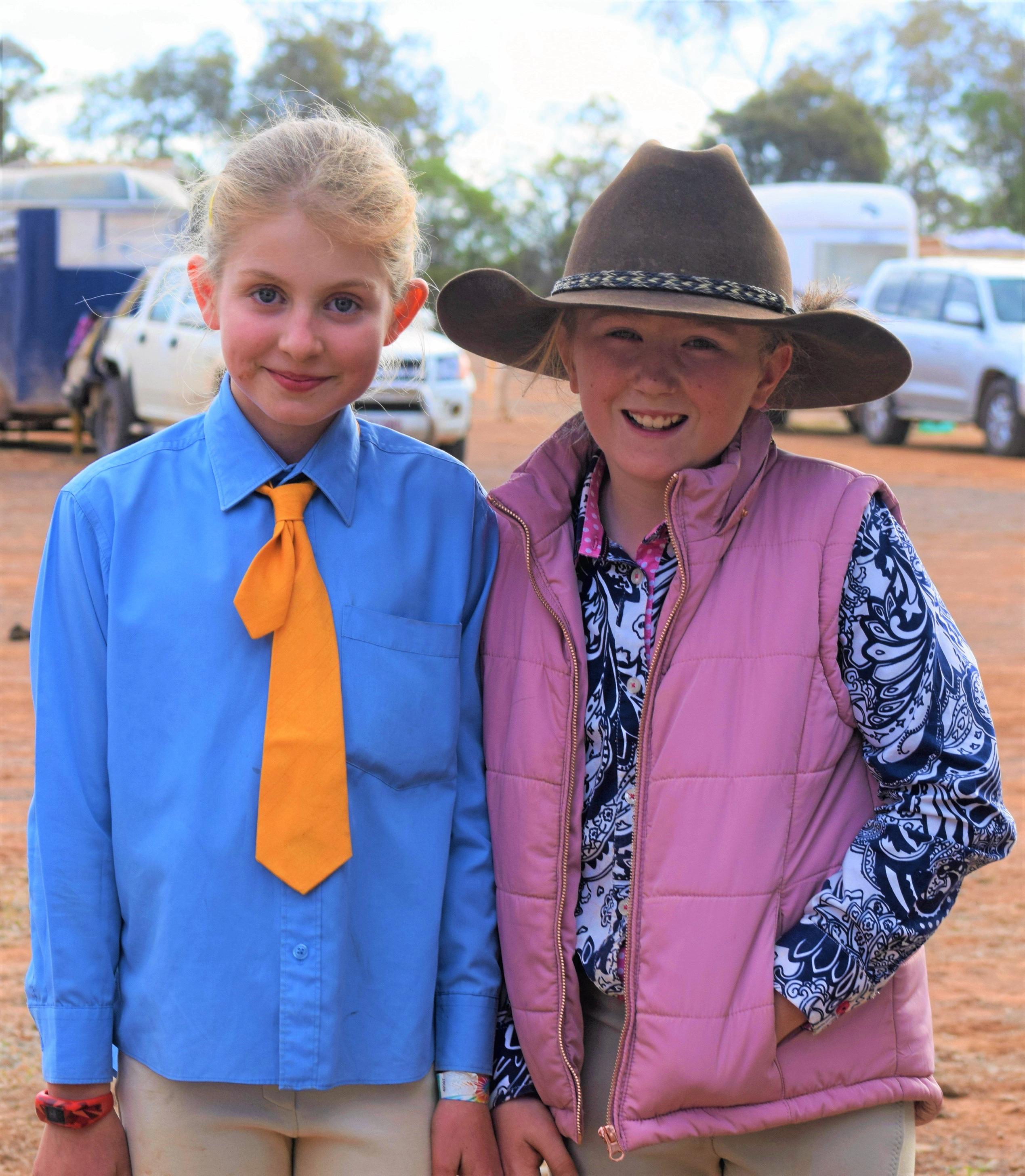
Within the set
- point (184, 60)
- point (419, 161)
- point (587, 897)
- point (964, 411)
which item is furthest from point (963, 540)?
point (184, 60)

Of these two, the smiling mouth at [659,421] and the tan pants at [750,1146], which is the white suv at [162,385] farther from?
the tan pants at [750,1146]

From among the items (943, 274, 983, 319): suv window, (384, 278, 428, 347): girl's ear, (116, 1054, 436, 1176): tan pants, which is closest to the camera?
(116, 1054, 436, 1176): tan pants

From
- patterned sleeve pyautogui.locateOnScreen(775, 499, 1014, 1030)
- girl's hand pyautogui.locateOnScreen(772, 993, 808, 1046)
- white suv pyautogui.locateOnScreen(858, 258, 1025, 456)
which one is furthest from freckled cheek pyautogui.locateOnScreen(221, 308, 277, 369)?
white suv pyautogui.locateOnScreen(858, 258, 1025, 456)

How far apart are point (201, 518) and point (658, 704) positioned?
0.67m

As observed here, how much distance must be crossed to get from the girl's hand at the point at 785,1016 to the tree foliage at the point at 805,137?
41980 mm

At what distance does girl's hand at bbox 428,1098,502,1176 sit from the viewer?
1.99 meters

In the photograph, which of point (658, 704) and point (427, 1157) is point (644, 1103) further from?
point (658, 704)

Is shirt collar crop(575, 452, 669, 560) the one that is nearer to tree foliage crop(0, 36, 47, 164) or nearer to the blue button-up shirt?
the blue button-up shirt

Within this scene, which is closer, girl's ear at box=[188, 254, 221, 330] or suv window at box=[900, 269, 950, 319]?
girl's ear at box=[188, 254, 221, 330]

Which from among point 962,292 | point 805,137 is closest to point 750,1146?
point 962,292

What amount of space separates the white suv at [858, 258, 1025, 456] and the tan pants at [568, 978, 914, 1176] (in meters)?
14.3

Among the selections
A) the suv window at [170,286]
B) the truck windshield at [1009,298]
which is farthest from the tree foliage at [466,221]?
the suv window at [170,286]

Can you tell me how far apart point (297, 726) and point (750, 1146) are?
0.82m

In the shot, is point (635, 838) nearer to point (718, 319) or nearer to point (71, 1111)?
point (718, 319)
